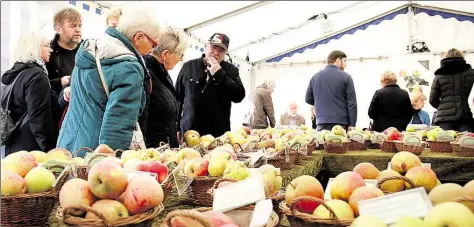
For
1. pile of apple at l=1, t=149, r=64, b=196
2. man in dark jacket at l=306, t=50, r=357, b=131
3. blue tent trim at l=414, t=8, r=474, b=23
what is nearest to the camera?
pile of apple at l=1, t=149, r=64, b=196

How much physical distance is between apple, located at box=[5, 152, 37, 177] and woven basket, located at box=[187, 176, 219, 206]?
1.60ft

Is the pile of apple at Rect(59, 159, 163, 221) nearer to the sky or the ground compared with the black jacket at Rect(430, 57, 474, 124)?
nearer to the ground

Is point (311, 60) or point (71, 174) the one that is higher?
point (311, 60)

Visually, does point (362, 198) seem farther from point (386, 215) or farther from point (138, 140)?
point (138, 140)

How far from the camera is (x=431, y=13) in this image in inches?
276

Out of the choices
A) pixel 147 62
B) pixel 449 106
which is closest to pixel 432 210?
pixel 147 62

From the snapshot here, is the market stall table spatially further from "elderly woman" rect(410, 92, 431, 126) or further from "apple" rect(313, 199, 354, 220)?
"elderly woman" rect(410, 92, 431, 126)

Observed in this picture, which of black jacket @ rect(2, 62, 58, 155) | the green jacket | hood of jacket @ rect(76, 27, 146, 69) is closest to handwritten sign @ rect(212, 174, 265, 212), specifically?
the green jacket

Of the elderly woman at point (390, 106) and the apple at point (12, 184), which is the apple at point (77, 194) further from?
the elderly woman at point (390, 106)

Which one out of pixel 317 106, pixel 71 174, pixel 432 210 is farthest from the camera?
pixel 317 106

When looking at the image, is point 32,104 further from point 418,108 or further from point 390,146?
point 418,108

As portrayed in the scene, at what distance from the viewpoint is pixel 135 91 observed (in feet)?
6.41

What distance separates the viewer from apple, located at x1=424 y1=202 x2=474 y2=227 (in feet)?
2.80

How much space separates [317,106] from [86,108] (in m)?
2.76
